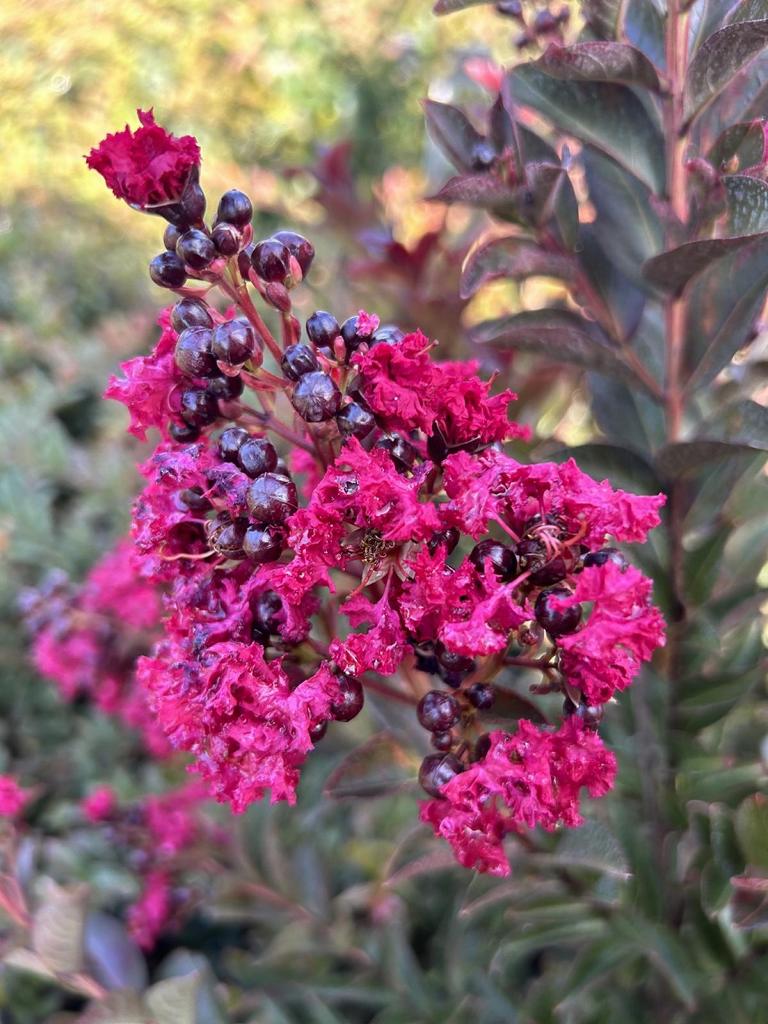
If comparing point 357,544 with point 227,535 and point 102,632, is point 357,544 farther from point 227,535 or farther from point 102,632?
point 102,632

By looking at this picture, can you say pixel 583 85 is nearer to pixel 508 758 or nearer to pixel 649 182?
pixel 649 182

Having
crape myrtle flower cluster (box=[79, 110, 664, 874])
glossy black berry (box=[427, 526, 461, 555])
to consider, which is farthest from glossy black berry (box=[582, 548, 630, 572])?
glossy black berry (box=[427, 526, 461, 555])

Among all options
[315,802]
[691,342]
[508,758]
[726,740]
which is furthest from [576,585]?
[315,802]

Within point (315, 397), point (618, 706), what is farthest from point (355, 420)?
point (618, 706)

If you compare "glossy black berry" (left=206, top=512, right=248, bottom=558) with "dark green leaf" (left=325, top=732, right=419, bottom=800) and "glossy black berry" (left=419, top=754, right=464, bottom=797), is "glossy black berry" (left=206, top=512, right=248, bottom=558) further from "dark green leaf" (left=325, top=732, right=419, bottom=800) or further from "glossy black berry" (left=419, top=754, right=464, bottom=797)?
"dark green leaf" (left=325, top=732, right=419, bottom=800)

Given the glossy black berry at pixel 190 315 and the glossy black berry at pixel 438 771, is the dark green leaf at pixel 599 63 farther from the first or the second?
the glossy black berry at pixel 438 771
